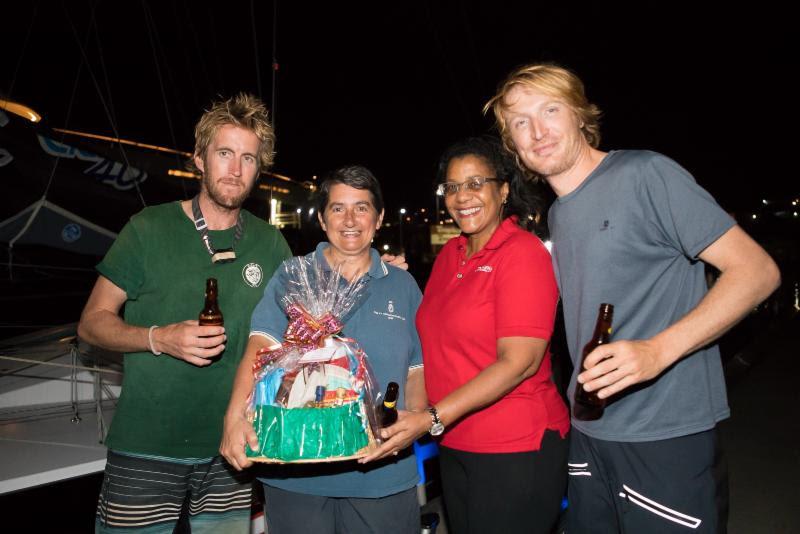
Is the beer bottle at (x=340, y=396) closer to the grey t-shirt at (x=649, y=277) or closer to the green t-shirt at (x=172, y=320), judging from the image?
the green t-shirt at (x=172, y=320)

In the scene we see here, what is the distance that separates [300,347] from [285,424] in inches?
13.2

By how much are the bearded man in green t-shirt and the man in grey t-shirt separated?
1.55 metres

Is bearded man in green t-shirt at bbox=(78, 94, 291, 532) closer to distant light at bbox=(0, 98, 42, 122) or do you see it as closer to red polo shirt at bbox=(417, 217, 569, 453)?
red polo shirt at bbox=(417, 217, 569, 453)

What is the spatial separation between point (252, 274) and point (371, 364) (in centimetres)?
87

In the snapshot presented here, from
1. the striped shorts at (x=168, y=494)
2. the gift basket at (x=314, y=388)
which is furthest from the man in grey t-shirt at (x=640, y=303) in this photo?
the striped shorts at (x=168, y=494)

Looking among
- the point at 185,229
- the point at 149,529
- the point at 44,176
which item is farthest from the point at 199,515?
the point at 44,176

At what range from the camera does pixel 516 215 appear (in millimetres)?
2664

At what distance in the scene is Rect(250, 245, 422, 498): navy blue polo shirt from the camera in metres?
2.23

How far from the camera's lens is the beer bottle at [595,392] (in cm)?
184

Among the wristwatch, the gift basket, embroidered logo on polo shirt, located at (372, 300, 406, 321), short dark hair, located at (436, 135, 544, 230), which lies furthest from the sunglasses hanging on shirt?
the wristwatch

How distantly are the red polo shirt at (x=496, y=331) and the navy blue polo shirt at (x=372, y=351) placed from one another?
0.50ft

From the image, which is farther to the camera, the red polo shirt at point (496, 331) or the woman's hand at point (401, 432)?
the red polo shirt at point (496, 331)

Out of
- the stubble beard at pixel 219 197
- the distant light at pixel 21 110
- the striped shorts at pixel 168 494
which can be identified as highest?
the distant light at pixel 21 110

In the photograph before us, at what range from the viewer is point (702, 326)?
5.53ft
